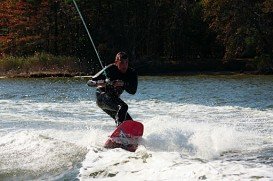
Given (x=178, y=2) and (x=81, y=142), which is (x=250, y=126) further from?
(x=178, y=2)

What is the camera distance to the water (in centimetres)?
755

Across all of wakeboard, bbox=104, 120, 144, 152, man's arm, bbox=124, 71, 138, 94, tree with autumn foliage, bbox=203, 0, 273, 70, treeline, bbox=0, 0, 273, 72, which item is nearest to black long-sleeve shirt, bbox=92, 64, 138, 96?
man's arm, bbox=124, 71, 138, 94

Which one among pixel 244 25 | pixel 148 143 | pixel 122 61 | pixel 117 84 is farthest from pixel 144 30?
pixel 148 143

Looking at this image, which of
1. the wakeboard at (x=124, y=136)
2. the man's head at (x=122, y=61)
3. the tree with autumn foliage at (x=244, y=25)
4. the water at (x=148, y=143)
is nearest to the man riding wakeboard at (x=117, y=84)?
the man's head at (x=122, y=61)

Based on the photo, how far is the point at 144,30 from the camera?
150 feet

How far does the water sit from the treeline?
22780mm

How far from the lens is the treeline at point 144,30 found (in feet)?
133

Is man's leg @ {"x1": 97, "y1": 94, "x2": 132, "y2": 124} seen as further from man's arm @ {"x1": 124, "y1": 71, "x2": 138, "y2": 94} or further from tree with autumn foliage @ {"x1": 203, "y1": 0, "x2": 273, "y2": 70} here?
tree with autumn foliage @ {"x1": 203, "y1": 0, "x2": 273, "y2": 70}

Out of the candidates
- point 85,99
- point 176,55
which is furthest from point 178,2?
point 85,99

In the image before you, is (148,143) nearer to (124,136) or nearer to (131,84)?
(124,136)

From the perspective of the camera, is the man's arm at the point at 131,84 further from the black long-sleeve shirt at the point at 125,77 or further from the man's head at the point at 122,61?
the man's head at the point at 122,61

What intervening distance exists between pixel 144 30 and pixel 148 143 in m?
36.4

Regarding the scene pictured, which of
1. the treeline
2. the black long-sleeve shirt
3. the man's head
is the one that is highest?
the man's head

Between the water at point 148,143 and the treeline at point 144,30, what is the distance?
22.8 metres
